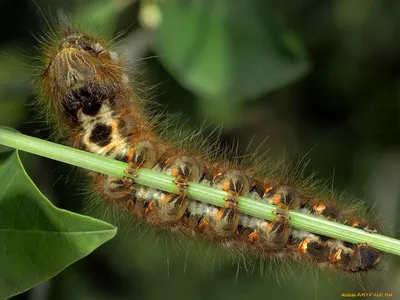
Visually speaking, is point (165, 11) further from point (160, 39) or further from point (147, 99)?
point (147, 99)

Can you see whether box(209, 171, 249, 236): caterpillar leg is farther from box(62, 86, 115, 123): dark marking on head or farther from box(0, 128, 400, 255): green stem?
box(62, 86, 115, 123): dark marking on head

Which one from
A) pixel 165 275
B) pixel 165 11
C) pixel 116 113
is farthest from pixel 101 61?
pixel 165 275

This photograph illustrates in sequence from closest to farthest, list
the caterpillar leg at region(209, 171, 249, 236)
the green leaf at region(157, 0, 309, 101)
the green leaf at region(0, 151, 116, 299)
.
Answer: the green leaf at region(0, 151, 116, 299)
the caterpillar leg at region(209, 171, 249, 236)
the green leaf at region(157, 0, 309, 101)

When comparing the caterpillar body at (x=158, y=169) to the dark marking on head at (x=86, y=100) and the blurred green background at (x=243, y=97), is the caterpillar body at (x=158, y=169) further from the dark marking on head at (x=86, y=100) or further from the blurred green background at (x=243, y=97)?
the blurred green background at (x=243, y=97)

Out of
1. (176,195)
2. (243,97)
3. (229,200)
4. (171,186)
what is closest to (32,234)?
(171,186)

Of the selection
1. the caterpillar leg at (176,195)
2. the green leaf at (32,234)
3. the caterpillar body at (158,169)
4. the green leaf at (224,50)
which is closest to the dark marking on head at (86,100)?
the caterpillar body at (158,169)

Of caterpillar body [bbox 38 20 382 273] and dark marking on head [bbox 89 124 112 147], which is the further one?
dark marking on head [bbox 89 124 112 147]

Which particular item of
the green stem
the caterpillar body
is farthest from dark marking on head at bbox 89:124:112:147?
the green stem
